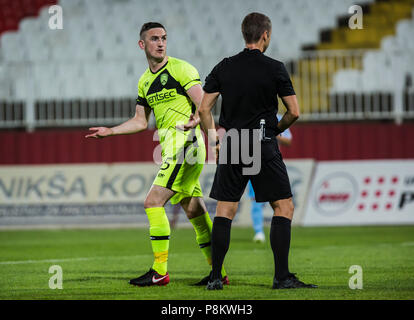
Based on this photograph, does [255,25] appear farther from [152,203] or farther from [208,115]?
[152,203]

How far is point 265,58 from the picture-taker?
247 inches

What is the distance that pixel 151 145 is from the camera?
53.0 ft

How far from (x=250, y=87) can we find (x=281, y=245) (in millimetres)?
1258

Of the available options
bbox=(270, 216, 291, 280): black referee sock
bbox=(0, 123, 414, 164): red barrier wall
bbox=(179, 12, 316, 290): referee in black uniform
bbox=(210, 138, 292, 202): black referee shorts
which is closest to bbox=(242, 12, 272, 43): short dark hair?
bbox=(179, 12, 316, 290): referee in black uniform

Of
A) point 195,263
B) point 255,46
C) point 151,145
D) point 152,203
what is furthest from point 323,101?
point 255,46

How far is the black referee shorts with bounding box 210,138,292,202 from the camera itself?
629 centimetres

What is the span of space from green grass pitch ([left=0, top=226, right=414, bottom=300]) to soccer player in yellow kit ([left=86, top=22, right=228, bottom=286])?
0.55 meters

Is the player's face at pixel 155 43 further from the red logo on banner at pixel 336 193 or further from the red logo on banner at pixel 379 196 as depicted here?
the red logo on banner at pixel 379 196

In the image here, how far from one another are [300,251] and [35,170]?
707cm

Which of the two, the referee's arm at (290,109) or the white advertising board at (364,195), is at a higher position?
the referee's arm at (290,109)

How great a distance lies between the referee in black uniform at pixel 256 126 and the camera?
6.25 m

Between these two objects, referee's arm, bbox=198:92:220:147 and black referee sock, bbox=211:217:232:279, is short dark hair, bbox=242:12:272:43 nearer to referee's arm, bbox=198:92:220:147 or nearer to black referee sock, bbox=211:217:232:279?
referee's arm, bbox=198:92:220:147

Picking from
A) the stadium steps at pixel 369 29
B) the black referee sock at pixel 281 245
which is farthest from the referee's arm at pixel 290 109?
the stadium steps at pixel 369 29

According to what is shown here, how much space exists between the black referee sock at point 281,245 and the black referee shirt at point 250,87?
2.47ft
